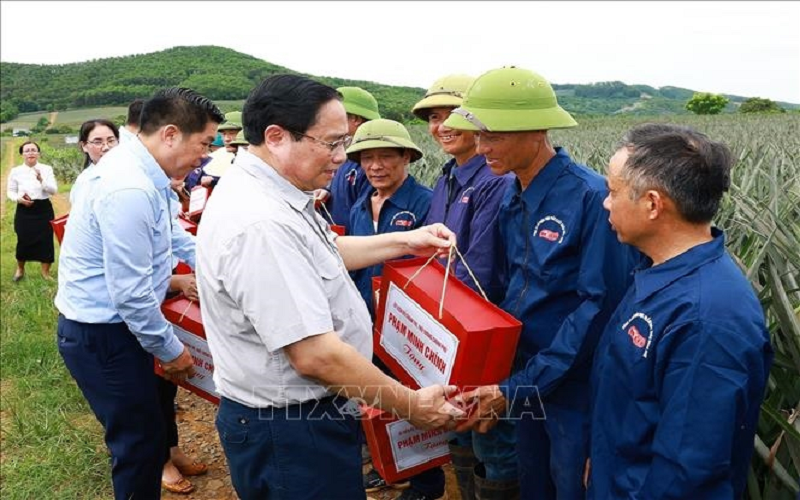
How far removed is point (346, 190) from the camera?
4.07 metres

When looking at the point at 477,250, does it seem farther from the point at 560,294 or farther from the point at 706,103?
the point at 706,103

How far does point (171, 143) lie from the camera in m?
2.61

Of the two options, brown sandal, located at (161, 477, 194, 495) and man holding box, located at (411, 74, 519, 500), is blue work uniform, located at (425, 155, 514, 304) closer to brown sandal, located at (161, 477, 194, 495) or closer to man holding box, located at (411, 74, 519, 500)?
man holding box, located at (411, 74, 519, 500)

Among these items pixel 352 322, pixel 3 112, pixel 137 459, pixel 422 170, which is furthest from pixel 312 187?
pixel 3 112

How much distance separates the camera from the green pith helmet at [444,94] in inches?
131

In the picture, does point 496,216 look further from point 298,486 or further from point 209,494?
point 209,494

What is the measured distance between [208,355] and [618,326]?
6.13 feet

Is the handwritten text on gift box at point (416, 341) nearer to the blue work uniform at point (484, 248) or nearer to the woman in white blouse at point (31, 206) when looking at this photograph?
the blue work uniform at point (484, 248)

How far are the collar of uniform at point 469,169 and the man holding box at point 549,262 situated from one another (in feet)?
1.83

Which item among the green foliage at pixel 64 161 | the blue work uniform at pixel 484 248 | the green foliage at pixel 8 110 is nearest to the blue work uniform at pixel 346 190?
the blue work uniform at pixel 484 248

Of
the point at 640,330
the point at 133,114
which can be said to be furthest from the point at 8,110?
the point at 640,330

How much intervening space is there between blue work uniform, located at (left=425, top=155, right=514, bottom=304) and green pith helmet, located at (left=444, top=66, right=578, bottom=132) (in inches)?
17.4

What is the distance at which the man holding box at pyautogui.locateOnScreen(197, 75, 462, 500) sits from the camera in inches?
62.9

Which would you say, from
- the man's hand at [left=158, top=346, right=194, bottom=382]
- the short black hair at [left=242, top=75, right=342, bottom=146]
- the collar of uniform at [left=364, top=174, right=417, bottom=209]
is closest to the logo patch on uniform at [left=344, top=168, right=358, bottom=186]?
the collar of uniform at [left=364, top=174, right=417, bottom=209]
